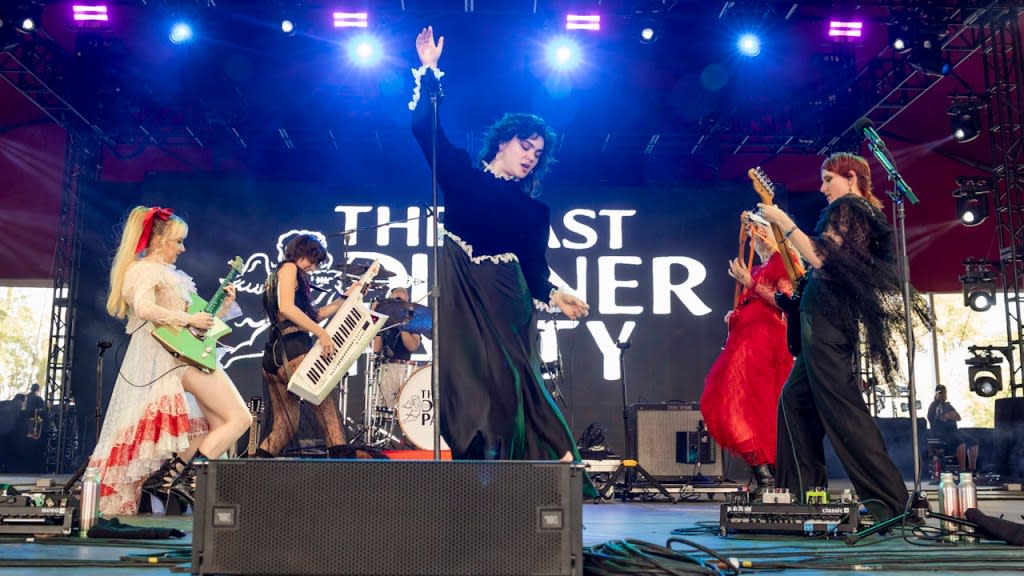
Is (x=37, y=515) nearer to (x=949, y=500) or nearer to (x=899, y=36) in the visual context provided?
(x=949, y=500)

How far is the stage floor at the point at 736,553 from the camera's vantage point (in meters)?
2.98

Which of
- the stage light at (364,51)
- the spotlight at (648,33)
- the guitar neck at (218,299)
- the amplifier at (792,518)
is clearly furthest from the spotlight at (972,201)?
the guitar neck at (218,299)

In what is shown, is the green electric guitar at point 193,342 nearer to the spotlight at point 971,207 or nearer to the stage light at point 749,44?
the stage light at point 749,44

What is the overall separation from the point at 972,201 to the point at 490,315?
9511mm

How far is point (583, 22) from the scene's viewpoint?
1155 centimetres

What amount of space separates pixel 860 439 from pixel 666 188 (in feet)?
31.1

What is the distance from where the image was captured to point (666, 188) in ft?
44.4

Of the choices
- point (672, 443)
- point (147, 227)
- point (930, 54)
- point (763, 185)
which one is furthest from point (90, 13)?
point (930, 54)

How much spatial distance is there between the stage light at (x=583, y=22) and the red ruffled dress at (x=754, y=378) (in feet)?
18.2

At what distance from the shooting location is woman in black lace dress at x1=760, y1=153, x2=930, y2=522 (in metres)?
4.32

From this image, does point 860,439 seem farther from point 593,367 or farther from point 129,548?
point 593,367

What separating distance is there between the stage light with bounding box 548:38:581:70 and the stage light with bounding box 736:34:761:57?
2007 mm

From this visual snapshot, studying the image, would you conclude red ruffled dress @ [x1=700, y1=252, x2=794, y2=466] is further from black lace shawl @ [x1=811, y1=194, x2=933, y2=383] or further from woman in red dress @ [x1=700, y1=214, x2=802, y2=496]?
black lace shawl @ [x1=811, y1=194, x2=933, y2=383]

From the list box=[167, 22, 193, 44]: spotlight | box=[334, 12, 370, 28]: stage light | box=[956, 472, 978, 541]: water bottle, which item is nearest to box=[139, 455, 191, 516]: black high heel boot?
box=[956, 472, 978, 541]: water bottle
